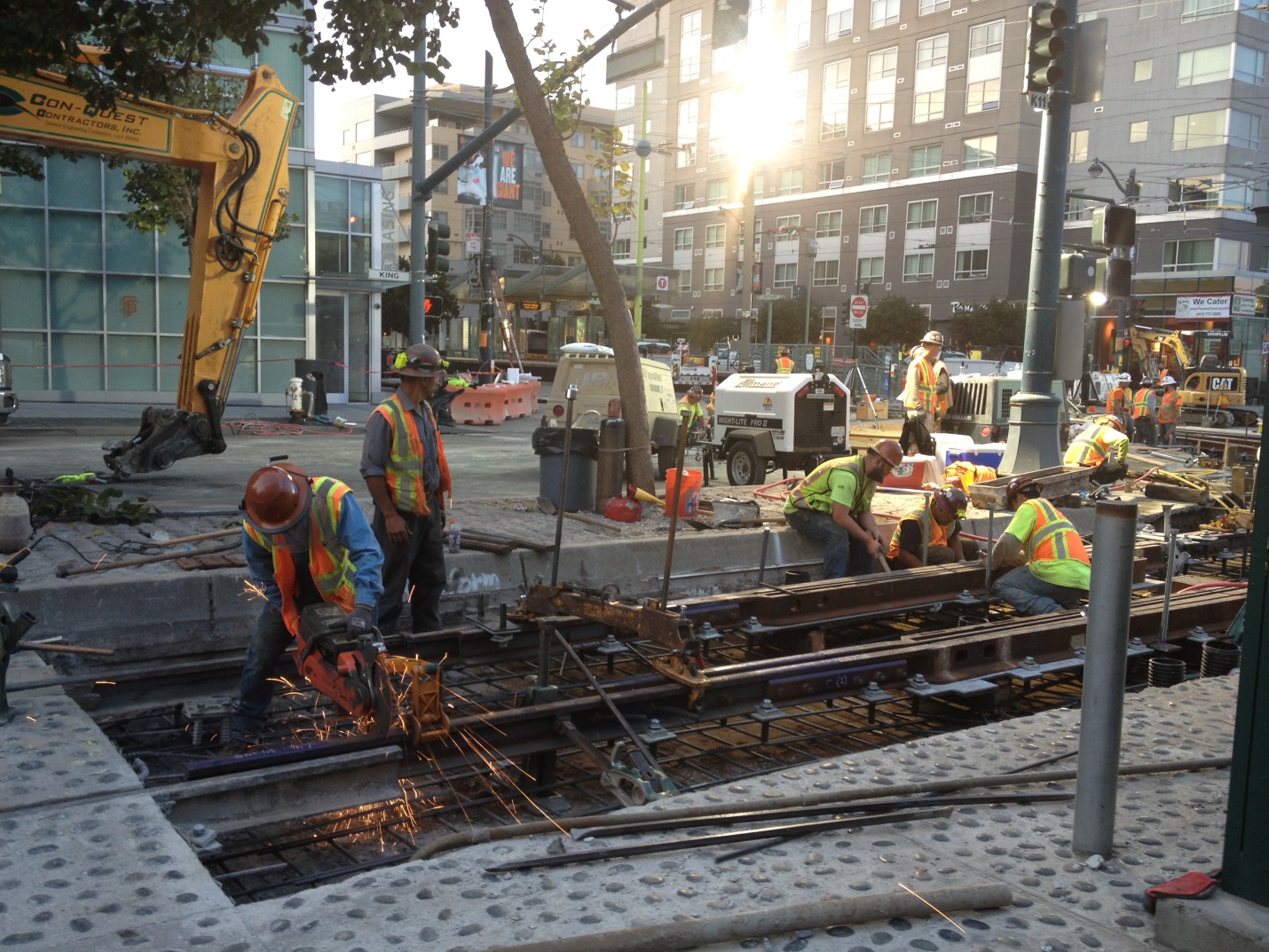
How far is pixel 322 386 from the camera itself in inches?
961

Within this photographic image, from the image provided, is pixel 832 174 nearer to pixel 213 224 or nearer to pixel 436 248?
pixel 436 248

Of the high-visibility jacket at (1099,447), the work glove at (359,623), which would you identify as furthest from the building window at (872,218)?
the work glove at (359,623)

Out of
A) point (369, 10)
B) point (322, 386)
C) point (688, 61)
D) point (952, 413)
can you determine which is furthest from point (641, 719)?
point (688, 61)

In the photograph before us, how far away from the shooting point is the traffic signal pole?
1169cm

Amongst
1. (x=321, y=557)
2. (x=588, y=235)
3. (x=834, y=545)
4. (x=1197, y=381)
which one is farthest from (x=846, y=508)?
Result: (x=1197, y=381)

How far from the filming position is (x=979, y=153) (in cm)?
5416

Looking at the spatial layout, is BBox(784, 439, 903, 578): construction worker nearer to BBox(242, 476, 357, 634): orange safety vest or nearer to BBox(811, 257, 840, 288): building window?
BBox(242, 476, 357, 634): orange safety vest

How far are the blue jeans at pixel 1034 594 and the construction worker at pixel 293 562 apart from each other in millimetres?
5034

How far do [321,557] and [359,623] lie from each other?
588 millimetres

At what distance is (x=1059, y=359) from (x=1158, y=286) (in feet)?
147

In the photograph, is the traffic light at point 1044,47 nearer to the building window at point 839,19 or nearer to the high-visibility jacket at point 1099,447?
the high-visibility jacket at point 1099,447

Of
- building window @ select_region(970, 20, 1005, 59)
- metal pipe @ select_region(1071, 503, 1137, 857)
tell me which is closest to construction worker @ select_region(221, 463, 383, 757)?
metal pipe @ select_region(1071, 503, 1137, 857)

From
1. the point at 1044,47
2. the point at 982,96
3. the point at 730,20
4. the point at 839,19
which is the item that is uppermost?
the point at 839,19

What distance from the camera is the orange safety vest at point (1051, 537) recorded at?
322 inches
